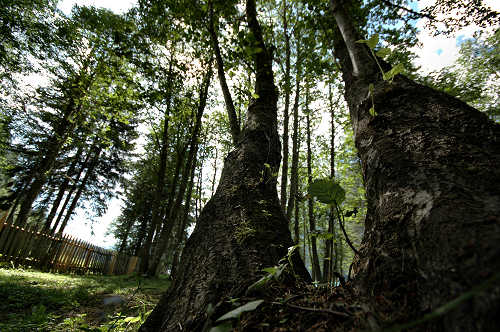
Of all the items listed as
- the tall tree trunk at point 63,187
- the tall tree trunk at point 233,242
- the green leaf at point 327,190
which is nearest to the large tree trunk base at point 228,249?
the tall tree trunk at point 233,242

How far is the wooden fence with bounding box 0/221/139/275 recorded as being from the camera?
7910 millimetres

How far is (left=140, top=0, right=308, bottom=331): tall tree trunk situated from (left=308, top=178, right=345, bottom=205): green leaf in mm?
481

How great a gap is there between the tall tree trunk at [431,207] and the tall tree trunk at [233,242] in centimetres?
64

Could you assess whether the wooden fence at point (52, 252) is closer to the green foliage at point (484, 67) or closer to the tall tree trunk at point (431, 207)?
the tall tree trunk at point (431, 207)

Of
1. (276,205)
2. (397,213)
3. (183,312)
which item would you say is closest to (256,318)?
(183,312)

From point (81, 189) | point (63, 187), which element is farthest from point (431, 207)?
point (81, 189)

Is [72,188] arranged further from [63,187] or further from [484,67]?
[484,67]

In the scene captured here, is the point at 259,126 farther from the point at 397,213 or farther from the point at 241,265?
the point at 397,213

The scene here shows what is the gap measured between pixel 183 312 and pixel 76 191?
76.6ft

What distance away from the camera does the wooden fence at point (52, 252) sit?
7.91 meters

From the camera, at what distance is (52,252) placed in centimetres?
982

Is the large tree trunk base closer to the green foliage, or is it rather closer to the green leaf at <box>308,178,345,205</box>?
the green leaf at <box>308,178,345,205</box>

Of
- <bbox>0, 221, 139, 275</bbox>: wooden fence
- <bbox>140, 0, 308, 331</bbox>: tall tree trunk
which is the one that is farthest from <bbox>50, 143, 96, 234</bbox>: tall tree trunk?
<bbox>140, 0, 308, 331</bbox>: tall tree trunk

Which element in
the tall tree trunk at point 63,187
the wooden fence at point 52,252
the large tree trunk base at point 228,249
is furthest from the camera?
the tall tree trunk at point 63,187
